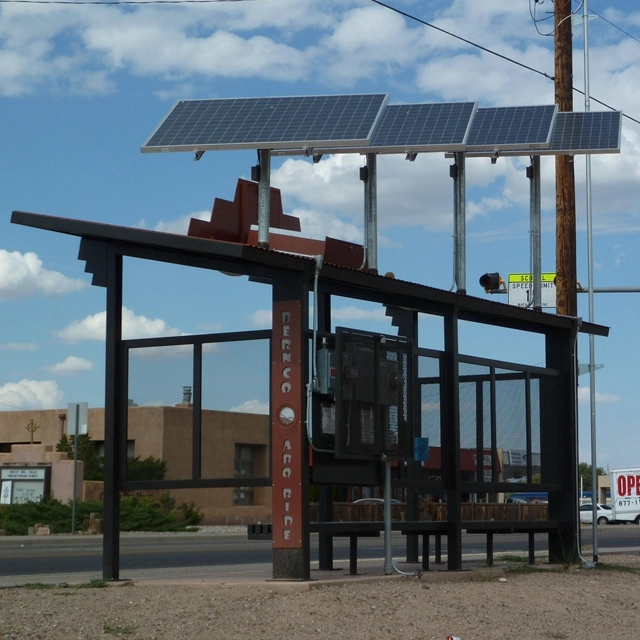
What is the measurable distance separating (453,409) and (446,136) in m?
3.60

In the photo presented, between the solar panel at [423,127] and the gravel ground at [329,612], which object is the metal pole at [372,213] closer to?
the solar panel at [423,127]

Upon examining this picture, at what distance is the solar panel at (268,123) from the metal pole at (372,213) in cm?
96

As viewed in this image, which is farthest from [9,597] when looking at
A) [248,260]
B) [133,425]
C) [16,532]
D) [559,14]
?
[16,532]

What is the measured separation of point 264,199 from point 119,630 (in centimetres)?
556

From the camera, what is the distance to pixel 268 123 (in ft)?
43.9

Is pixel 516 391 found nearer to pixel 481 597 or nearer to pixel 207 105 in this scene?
pixel 481 597

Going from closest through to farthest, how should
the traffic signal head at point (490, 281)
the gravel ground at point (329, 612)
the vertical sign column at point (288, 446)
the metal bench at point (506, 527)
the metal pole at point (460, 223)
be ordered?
1. the gravel ground at point (329, 612)
2. the vertical sign column at point (288, 446)
3. the metal bench at point (506, 527)
4. the metal pole at point (460, 223)
5. the traffic signal head at point (490, 281)

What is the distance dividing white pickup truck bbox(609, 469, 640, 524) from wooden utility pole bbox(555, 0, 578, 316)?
44.1 m

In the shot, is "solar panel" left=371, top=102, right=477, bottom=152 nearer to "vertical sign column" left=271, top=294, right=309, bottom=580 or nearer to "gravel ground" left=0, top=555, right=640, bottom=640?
"vertical sign column" left=271, top=294, right=309, bottom=580

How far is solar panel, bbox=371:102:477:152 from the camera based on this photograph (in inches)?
566

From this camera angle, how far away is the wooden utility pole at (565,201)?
2003 centimetres

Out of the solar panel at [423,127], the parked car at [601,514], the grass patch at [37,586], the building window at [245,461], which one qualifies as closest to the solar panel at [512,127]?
the solar panel at [423,127]

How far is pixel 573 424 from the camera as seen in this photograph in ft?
52.4

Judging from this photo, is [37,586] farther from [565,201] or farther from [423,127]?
[565,201]
